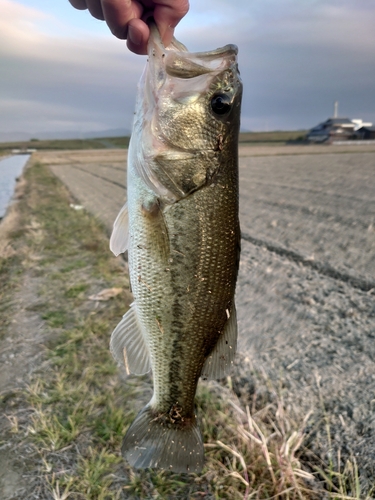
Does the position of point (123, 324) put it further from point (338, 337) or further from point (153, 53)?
point (338, 337)

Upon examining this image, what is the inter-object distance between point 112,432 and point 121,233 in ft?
5.72

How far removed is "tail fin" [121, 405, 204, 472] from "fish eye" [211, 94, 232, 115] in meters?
1.57

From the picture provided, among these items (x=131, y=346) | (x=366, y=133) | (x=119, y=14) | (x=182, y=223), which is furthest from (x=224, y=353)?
(x=366, y=133)

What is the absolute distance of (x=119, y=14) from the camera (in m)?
2.17

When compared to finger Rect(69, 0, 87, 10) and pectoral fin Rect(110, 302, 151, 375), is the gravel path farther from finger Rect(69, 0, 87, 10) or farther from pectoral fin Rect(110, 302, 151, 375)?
finger Rect(69, 0, 87, 10)

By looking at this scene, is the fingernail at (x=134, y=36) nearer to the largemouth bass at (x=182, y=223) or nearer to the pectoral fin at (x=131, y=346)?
the largemouth bass at (x=182, y=223)

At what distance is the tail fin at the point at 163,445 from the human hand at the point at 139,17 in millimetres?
1943

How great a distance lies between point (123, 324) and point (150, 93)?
119cm

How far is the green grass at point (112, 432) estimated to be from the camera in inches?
108

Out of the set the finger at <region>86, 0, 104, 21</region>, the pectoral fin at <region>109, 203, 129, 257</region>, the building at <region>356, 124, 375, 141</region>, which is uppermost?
the building at <region>356, 124, 375, 141</region>

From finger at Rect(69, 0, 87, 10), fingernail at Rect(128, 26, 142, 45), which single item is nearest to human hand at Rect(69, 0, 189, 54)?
fingernail at Rect(128, 26, 142, 45)

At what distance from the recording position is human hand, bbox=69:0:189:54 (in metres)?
2.17

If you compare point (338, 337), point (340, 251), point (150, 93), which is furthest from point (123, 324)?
point (340, 251)

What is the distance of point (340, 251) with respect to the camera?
6984 mm
